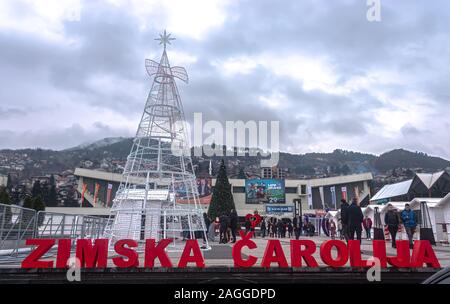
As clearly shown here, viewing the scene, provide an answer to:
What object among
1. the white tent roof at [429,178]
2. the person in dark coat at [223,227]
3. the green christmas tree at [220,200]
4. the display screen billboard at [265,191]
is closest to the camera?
the person in dark coat at [223,227]

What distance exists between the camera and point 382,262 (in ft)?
35.5

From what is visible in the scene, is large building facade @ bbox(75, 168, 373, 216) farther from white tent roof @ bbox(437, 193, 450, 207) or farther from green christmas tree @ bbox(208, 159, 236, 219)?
white tent roof @ bbox(437, 193, 450, 207)

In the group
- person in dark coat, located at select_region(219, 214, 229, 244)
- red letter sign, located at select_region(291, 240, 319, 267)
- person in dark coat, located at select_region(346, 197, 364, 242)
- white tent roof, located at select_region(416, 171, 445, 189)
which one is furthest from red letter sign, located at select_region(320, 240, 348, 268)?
white tent roof, located at select_region(416, 171, 445, 189)

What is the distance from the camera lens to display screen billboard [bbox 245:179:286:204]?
2950 inches

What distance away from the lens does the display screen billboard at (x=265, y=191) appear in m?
74.9

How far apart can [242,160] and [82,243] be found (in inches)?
5809

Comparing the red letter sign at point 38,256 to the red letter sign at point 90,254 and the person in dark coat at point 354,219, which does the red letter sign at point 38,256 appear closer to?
the red letter sign at point 90,254

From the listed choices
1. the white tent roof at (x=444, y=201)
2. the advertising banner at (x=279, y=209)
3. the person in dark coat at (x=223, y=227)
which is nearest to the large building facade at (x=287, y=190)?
the advertising banner at (x=279, y=209)

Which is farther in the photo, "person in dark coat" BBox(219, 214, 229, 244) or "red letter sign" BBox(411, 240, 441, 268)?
"person in dark coat" BBox(219, 214, 229, 244)

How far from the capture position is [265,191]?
248 feet

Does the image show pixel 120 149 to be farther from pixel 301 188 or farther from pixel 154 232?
pixel 154 232
